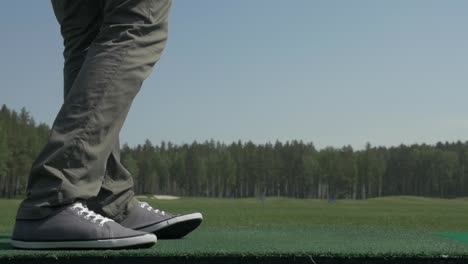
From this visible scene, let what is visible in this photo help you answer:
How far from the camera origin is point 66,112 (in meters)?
2.10

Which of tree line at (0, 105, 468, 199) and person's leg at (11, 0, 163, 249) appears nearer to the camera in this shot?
person's leg at (11, 0, 163, 249)

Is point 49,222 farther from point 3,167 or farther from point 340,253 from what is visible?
point 3,167

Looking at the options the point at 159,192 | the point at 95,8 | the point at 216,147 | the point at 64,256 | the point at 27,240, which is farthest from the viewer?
the point at 216,147

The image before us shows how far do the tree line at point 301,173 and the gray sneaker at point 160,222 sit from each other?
11477 centimetres

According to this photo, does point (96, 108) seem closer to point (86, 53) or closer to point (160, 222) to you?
point (86, 53)

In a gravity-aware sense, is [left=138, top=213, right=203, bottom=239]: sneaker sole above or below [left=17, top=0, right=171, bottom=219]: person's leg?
below

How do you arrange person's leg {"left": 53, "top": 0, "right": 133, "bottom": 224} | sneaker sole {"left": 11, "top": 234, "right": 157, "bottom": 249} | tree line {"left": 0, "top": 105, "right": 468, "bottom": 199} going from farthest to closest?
tree line {"left": 0, "top": 105, "right": 468, "bottom": 199}, person's leg {"left": 53, "top": 0, "right": 133, "bottom": 224}, sneaker sole {"left": 11, "top": 234, "right": 157, "bottom": 249}

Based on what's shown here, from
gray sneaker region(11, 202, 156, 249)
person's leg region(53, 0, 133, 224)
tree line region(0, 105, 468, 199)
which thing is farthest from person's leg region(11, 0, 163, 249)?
tree line region(0, 105, 468, 199)

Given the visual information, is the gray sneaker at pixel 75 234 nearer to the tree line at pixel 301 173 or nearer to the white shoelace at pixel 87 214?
the white shoelace at pixel 87 214

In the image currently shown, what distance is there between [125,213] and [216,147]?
139 meters

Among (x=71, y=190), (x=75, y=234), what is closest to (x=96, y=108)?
(x=71, y=190)

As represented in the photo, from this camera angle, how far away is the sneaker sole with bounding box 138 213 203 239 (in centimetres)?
253

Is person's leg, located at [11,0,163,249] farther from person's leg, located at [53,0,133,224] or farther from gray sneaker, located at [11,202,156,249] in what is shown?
person's leg, located at [53,0,133,224]

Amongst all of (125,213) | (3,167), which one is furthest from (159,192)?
(125,213)
